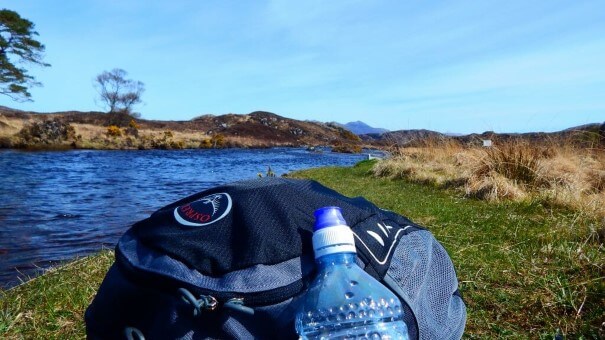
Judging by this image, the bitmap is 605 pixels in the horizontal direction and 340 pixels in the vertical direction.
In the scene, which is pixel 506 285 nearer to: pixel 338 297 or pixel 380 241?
pixel 380 241

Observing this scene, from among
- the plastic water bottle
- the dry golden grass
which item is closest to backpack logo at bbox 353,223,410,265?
the plastic water bottle

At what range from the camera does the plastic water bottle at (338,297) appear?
48.5 inches

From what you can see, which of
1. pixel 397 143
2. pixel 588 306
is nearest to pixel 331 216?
pixel 588 306

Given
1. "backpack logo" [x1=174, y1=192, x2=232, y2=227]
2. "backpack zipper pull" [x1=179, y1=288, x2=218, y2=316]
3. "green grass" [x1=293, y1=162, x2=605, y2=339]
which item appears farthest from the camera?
"green grass" [x1=293, y1=162, x2=605, y2=339]

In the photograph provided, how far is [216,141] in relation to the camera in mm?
48750

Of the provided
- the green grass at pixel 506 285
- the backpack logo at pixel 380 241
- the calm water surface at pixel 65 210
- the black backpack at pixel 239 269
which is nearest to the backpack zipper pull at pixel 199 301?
the black backpack at pixel 239 269

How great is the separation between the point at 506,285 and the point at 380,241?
65.3 inches

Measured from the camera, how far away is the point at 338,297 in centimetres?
124

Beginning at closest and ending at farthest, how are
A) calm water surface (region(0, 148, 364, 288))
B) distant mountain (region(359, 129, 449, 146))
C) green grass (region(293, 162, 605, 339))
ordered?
green grass (region(293, 162, 605, 339))
calm water surface (region(0, 148, 364, 288))
distant mountain (region(359, 129, 449, 146))

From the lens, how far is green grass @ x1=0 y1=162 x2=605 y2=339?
7.50 feet

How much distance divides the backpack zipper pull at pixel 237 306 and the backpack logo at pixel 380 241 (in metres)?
0.45

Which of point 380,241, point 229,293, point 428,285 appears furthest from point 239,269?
point 428,285

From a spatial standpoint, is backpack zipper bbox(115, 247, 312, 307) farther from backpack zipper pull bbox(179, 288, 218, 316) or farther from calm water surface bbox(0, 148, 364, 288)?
calm water surface bbox(0, 148, 364, 288)

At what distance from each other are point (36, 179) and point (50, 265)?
34.1 ft
